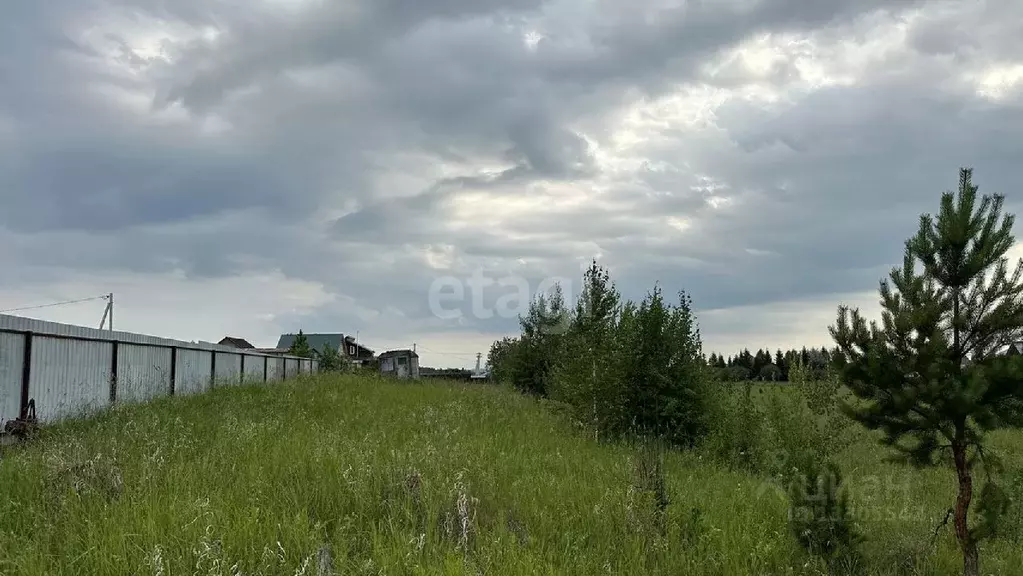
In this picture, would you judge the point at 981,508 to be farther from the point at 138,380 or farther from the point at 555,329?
the point at 555,329

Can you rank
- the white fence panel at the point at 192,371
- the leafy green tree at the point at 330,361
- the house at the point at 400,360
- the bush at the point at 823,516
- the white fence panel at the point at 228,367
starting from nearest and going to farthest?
the bush at the point at 823,516
the white fence panel at the point at 192,371
the white fence panel at the point at 228,367
the leafy green tree at the point at 330,361
the house at the point at 400,360

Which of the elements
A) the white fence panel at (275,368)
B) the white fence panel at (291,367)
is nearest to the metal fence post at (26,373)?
the white fence panel at (275,368)

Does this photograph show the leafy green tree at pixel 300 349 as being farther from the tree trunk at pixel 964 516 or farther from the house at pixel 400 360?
the tree trunk at pixel 964 516

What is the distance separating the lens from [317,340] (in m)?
79.4

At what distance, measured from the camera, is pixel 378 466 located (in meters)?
6.79

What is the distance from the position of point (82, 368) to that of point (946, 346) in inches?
589

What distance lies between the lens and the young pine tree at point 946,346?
592 cm

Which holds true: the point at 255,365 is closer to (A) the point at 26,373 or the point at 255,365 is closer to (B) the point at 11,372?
(A) the point at 26,373

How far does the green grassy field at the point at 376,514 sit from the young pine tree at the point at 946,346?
102 centimetres

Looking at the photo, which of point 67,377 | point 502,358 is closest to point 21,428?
point 67,377

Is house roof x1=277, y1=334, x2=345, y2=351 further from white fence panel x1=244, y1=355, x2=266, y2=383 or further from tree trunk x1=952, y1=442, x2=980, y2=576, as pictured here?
tree trunk x1=952, y1=442, x2=980, y2=576

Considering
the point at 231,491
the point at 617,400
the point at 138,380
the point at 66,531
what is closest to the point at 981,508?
the point at 231,491

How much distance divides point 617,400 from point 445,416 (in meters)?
4.01

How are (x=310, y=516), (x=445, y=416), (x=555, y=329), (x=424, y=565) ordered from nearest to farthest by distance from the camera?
(x=424, y=565), (x=310, y=516), (x=445, y=416), (x=555, y=329)
